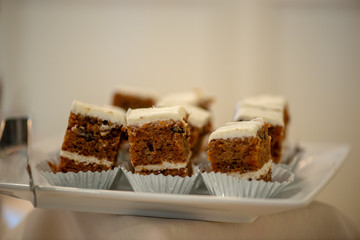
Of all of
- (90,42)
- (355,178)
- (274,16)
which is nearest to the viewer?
(355,178)

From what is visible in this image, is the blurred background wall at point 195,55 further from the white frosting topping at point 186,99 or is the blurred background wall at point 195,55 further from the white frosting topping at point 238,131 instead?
the white frosting topping at point 238,131

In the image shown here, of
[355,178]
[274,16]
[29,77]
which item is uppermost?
[274,16]

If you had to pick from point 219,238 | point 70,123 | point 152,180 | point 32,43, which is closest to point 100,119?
point 70,123

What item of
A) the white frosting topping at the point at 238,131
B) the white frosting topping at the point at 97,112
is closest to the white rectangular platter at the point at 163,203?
the white frosting topping at the point at 238,131

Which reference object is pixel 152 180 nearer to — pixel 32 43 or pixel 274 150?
pixel 274 150

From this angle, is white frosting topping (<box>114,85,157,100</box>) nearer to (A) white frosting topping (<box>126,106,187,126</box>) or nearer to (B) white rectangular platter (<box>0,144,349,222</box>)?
(A) white frosting topping (<box>126,106,187,126</box>)

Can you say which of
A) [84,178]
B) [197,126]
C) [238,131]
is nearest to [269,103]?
[197,126]

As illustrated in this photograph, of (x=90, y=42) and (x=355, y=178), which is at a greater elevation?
(x=90, y=42)
